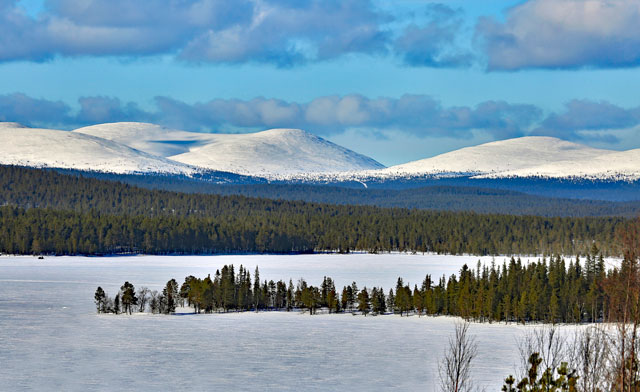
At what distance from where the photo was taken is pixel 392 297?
10162 cm

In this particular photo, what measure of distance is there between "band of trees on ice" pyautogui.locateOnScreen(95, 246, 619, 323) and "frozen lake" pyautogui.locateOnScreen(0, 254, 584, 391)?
2.98 m

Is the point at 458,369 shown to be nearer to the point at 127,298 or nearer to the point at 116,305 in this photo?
the point at 116,305

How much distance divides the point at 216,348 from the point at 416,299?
108 ft

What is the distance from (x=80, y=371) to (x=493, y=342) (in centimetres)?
3354

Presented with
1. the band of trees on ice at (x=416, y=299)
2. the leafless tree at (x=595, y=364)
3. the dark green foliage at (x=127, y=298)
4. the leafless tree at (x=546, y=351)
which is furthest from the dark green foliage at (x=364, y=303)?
the leafless tree at (x=595, y=364)

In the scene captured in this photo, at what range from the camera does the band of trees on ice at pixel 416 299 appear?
314 ft

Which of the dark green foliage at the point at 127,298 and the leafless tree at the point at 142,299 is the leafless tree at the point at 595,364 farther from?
the leafless tree at the point at 142,299

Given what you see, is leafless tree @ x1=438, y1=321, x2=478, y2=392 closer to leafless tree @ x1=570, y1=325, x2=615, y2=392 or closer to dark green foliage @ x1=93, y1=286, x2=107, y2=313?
leafless tree @ x1=570, y1=325, x2=615, y2=392

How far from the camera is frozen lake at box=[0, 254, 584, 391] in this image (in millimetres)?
58125

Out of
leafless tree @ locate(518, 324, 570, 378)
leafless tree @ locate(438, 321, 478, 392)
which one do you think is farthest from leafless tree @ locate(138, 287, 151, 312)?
leafless tree @ locate(518, 324, 570, 378)

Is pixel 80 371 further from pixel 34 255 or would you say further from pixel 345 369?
pixel 34 255

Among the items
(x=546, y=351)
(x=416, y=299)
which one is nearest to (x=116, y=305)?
(x=416, y=299)

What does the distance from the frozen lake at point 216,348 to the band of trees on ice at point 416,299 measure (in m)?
2.98

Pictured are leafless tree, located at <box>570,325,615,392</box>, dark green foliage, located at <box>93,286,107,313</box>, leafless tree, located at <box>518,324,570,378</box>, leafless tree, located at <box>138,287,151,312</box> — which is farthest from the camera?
leafless tree, located at <box>138,287,151,312</box>
